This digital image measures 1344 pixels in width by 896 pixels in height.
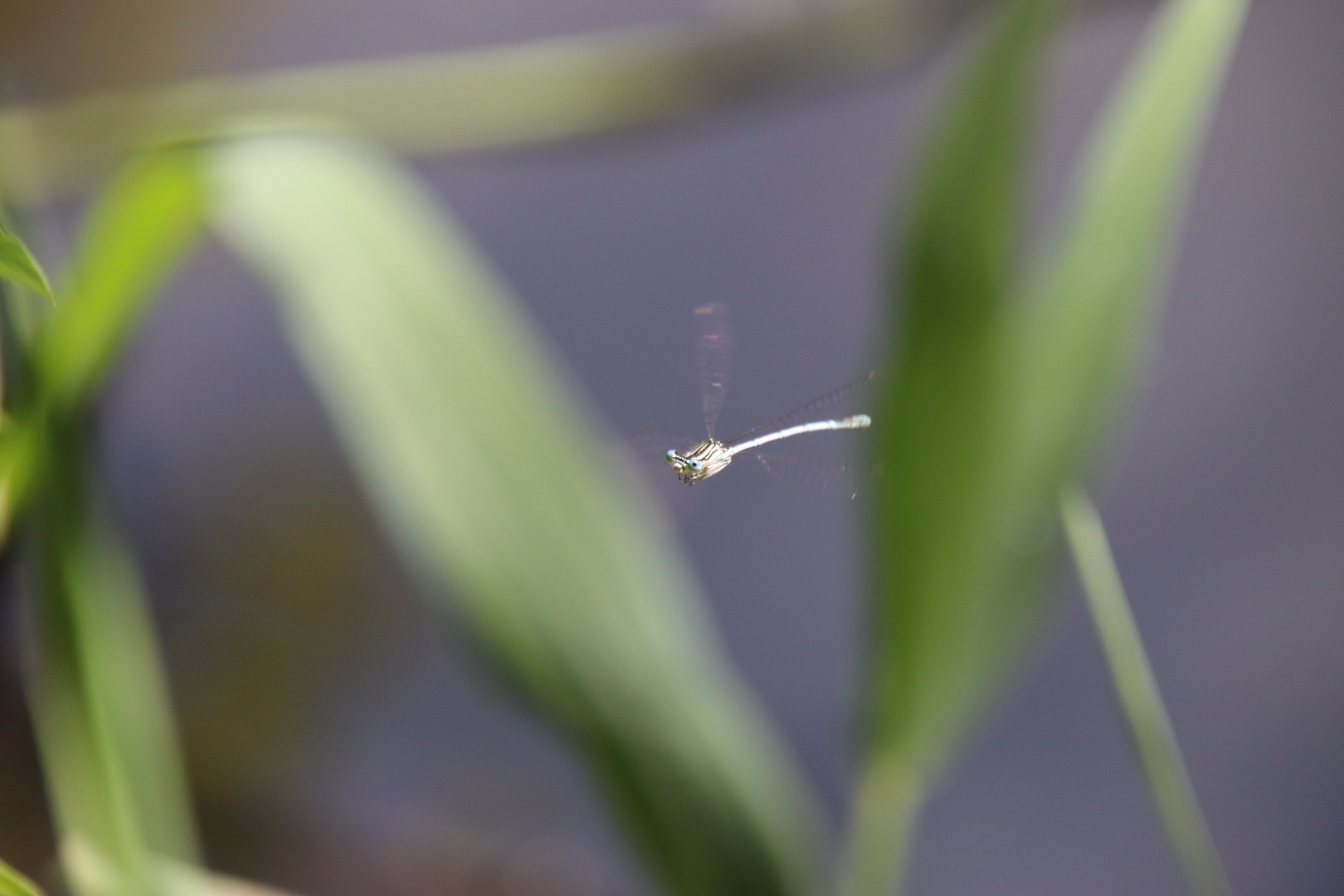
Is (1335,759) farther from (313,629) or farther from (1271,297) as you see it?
(313,629)

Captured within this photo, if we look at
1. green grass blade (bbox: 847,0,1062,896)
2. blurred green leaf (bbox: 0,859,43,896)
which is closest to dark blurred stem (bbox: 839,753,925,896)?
green grass blade (bbox: 847,0,1062,896)

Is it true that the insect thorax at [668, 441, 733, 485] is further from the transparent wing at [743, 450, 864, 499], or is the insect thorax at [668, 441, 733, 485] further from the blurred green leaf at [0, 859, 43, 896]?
the blurred green leaf at [0, 859, 43, 896]

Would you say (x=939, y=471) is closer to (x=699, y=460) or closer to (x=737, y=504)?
(x=699, y=460)

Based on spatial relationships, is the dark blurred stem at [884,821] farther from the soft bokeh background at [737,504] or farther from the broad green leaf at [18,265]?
the soft bokeh background at [737,504]

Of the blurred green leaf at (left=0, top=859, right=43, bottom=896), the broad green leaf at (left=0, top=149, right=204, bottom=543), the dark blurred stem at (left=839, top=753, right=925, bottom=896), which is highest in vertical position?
the broad green leaf at (left=0, top=149, right=204, bottom=543)

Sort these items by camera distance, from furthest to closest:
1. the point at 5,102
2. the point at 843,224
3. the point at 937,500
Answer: the point at 843,224 → the point at 5,102 → the point at 937,500

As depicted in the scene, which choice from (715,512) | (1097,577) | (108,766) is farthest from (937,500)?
(715,512)

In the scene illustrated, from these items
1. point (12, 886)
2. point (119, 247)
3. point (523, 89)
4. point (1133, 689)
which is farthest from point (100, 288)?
point (523, 89)

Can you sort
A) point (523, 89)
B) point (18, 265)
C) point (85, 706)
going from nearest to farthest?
point (18, 265) → point (85, 706) → point (523, 89)
